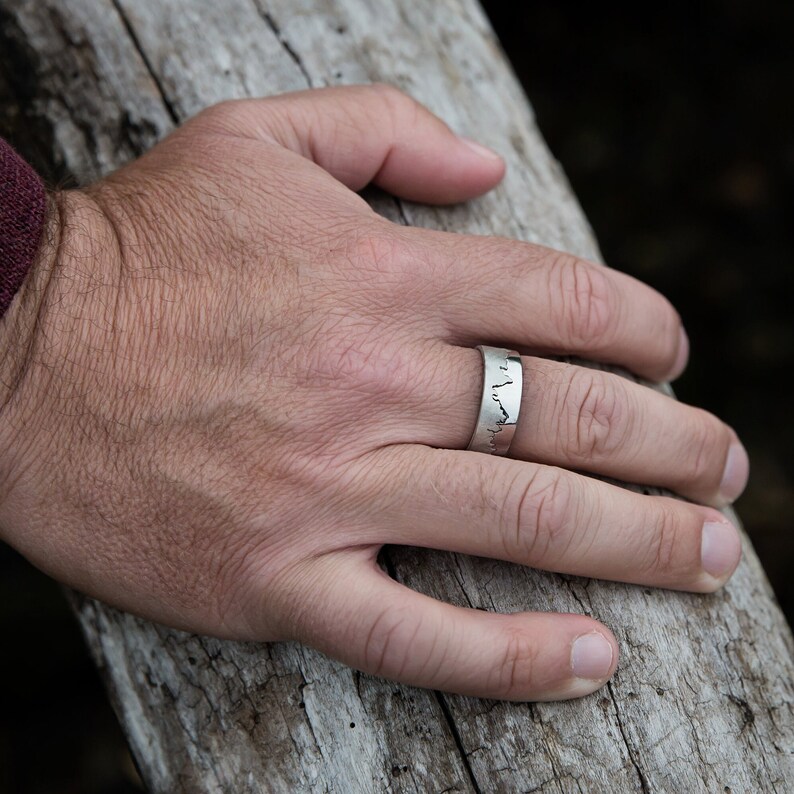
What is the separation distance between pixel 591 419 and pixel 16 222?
1.01m

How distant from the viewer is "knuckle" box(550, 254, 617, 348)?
54.6 inches

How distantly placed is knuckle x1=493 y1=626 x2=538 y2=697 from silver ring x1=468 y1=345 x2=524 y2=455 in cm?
32

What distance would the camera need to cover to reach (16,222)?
1248mm

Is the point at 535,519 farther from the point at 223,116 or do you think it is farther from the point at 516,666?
the point at 223,116

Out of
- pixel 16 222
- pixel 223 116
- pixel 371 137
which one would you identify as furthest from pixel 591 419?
pixel 16 222

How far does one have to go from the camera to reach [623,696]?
123cm

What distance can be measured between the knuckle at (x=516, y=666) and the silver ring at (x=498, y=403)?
32 cm

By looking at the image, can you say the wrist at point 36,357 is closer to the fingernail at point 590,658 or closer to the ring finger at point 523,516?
the ring finger at point 523,516

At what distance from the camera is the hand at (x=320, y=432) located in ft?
3.99

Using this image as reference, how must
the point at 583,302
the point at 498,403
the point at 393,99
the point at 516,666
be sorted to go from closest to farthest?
the point at 516,666 < the point at 498,403 < the point at 583,302 < the point at 393,99

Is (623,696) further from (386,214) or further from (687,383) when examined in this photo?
(687,383)

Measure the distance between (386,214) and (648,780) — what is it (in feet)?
3.69

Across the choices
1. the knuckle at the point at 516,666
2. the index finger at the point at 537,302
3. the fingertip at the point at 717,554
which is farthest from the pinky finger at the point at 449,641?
the index finger at the point at 537,302

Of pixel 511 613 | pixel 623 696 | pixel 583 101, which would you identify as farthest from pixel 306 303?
pixel 583 101
